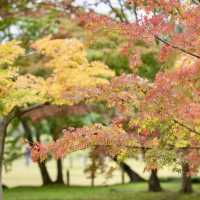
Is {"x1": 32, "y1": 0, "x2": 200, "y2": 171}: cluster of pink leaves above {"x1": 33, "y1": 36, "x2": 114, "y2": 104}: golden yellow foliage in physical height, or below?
below

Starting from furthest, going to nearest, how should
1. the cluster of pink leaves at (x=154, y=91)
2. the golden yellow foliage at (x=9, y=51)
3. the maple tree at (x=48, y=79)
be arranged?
the golden yellow foliage at (x=9, y=51) < the maple tree at (x=48, y=79) < the cluster of pink leaves at (x=154, y=91)

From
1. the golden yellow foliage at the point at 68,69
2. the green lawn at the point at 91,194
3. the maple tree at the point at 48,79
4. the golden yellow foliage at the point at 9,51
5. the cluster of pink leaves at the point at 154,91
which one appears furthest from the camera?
the green lawn at the point at 91,194

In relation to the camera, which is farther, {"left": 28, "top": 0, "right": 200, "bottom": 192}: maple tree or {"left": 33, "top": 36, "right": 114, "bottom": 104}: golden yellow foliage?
{"left": 33, "top": 36, "right": 114, "bottom": 104}: golden yellow foliage

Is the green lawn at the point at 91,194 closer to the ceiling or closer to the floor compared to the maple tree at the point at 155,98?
closer to the floor

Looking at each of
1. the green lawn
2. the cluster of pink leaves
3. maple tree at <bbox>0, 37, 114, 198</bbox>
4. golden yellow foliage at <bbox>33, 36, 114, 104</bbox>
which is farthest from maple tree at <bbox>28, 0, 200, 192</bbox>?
the green lawn

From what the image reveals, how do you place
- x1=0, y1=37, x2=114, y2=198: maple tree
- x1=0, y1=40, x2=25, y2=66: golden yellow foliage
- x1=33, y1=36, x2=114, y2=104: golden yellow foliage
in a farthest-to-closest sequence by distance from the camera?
x1=33, y1=36, x2=114, y2=104: golden yellow foliage, x1=0, y1=40, x2=25, y2=66: golden yellow foliage, x1=0, y1=37, x2=114, y2=198: maple tree

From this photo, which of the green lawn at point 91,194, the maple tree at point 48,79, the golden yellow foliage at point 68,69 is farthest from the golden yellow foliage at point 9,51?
the green lawn at point 91,194

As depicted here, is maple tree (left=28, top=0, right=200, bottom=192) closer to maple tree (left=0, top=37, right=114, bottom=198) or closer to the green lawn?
maple tree (left=0, top=37, right=114, bottom=198)

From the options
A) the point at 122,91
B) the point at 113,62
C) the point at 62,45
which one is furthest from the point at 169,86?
the point at 113,62

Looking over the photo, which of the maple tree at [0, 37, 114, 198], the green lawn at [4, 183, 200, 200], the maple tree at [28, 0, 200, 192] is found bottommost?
the green lawn at [4, 183, 200, 200]

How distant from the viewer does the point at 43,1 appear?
25.2 meters

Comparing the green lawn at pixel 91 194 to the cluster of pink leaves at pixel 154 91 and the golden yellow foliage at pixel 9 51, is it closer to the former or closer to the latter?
the golden yellow foliage at pixel 9 51

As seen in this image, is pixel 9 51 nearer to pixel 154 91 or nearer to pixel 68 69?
pixel 68 69

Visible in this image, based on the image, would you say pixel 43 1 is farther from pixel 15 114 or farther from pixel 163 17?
pixel 163 17
